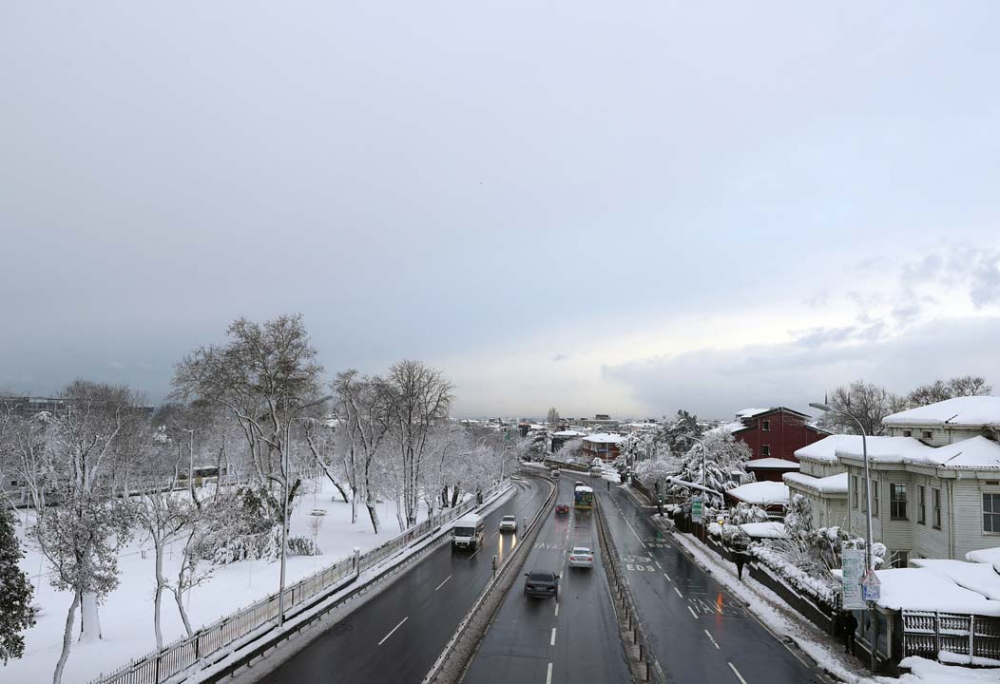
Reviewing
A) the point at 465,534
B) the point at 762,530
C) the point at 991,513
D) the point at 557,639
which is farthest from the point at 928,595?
the point at 465,534

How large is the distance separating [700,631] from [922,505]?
13423mm

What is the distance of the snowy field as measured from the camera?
20120 mm

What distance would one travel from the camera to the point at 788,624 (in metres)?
25.7

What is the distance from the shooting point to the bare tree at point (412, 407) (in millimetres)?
48719

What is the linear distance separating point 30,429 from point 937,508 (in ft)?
220

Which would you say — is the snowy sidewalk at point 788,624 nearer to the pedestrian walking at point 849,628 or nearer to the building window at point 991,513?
the pedestrian walking at point 849,628

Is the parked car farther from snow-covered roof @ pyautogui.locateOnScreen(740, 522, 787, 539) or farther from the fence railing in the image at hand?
the fence railing

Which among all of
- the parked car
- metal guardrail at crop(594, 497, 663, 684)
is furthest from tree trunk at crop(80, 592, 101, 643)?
the parked car

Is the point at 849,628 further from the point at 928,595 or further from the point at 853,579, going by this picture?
the point at 853,579

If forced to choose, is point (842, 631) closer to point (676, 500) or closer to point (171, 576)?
point (171, 576)

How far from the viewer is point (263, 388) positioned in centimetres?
3588

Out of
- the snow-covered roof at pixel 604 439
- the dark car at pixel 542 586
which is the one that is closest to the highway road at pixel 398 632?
the dark car at pixel 542 586

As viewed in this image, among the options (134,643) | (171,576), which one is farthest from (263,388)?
(134,643)

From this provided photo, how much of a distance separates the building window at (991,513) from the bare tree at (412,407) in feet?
118
